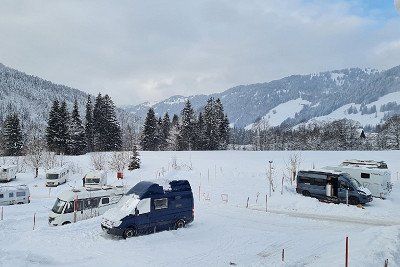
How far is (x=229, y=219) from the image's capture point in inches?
967

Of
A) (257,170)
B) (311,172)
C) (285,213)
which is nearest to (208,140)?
(257,170)

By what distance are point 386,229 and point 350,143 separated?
78707 mm

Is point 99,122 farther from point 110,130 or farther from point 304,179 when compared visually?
point 304,179

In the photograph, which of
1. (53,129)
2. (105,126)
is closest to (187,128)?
(105,126)

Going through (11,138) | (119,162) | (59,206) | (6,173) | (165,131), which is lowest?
(59,206)

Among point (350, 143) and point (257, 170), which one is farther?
point (350, 143)

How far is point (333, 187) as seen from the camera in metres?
31.1

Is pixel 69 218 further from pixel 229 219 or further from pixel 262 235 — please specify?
pixel 262 235

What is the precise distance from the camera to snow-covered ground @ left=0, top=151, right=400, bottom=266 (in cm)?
1551

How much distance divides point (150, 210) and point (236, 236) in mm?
4844

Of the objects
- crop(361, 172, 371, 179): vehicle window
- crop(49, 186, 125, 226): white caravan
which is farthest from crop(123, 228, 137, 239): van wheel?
crop(361, 172, 371, 179): vehicle window

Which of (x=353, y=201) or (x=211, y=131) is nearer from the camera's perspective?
(x=353, y=201)

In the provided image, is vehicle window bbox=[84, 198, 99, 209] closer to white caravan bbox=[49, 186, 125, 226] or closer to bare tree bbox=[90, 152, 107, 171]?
white caravan bbox=[49, 186, 125, 226]

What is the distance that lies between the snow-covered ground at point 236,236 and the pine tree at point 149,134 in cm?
4223
